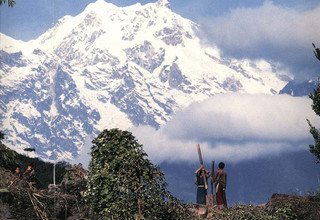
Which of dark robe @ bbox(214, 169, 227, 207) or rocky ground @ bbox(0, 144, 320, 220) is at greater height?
dark robe @ bbox(214, 169, 227, 207)

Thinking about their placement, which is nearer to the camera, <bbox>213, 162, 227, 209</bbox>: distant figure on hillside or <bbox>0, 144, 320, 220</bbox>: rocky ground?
<bbox>0, 144, 320, 220</bbox>: rocky ground

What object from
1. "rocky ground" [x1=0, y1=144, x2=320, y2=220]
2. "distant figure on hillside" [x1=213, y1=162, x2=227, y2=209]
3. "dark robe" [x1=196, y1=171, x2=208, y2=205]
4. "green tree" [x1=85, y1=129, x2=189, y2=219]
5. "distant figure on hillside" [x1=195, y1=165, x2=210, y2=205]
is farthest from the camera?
"dark robe" [x1=196, y1=171, x2=208, y2=205]

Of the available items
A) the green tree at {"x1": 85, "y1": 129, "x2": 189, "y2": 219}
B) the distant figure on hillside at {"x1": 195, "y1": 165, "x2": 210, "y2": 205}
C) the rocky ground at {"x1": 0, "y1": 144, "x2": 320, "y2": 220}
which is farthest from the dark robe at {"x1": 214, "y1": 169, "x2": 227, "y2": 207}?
the green tree at {"x1": 85, "y1": 129, "x2": 189, "y2": 219}

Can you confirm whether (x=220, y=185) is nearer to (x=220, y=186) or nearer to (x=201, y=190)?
(x=220, y=186)

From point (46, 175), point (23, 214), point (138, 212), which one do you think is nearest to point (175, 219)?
point (138, 212)

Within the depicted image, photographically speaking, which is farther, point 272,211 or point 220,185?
point 220,185

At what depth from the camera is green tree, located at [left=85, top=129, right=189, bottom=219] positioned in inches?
816

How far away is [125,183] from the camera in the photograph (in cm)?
2084

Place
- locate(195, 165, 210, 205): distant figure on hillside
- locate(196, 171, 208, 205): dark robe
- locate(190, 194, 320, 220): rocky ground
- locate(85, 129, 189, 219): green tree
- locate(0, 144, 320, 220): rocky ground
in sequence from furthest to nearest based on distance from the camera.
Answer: locate(196, 171, 208, 205): dark robe < locate(195, 165, 210, 205): distant figure on hillside < locate(190, 194, 320, 220): rocky ground < locate(85, 129, 189, 219): green tree < locate(0, 144, 320, 220): rocky ground

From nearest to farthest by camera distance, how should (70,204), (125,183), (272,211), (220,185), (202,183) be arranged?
(125,183) < (70,204) < (272,211) < (220,185) < (202,183)

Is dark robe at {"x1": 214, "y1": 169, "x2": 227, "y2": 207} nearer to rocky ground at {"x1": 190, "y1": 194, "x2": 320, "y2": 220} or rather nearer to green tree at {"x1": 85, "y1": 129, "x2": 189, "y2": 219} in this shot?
rocky ground at {"x1": 190, "y1": 194, "x2": 320, "y2": 220}

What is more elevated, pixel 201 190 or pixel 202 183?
pixel 202 183

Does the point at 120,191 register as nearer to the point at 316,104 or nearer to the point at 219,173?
the point at 219,173

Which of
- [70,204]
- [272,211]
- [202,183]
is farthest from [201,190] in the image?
[70,204]
